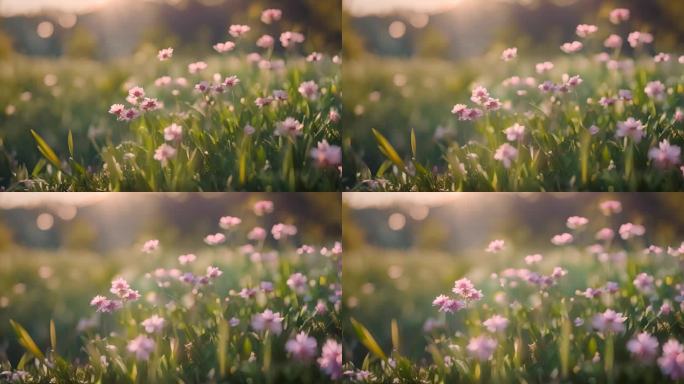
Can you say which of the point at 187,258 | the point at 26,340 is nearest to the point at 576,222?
the point at 187,258

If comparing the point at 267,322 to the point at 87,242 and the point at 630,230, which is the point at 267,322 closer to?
the point at 87,242

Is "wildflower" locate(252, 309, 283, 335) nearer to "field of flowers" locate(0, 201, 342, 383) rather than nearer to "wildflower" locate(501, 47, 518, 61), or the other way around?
"field of flowers" locate(0, 201, 342, 383)

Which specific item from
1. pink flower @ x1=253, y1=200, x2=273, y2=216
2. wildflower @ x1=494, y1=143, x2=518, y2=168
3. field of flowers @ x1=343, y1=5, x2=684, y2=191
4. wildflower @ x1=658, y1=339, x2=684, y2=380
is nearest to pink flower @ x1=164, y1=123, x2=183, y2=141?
pink flower @ x1=253, y1=200, x2=273, y2=216

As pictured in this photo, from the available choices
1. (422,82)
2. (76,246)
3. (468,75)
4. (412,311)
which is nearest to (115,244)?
(76,246)

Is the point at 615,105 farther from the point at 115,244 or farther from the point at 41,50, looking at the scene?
the point at 41,50

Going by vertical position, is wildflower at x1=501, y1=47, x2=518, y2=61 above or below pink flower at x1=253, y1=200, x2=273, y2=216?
above

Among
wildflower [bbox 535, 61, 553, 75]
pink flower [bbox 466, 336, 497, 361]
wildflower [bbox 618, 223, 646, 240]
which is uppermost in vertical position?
wildflower [bbox 535, 61, 553, 75]
